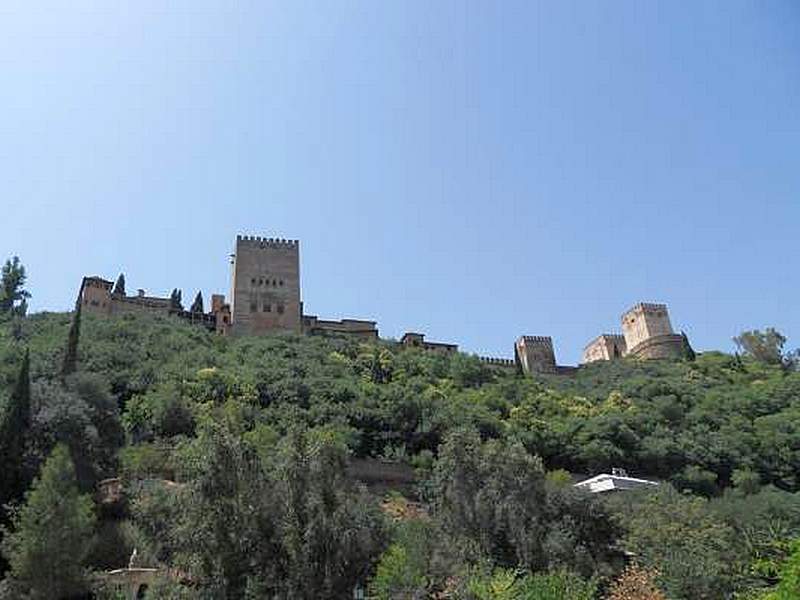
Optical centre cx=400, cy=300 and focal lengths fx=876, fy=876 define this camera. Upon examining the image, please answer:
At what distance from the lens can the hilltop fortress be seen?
236ft

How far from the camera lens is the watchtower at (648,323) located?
89.9 m

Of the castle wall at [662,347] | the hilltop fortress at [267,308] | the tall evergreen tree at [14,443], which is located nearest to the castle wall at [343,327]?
the hilltop fortress at [267,308]

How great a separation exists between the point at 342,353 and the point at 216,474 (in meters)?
42.8

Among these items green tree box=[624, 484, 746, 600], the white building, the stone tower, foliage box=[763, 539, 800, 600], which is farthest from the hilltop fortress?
foliage box=[763, 539, 800, 600]

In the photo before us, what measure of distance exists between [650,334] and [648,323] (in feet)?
4.28

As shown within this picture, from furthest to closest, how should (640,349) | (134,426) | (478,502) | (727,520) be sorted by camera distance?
(640,349), (134,426), (727,520), (478,502)

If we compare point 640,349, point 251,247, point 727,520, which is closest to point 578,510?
point 727,520

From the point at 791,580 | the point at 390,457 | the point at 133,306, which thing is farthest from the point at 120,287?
the point at 791,580

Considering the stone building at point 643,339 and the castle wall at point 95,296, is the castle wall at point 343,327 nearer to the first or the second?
the castle wall at point 95,296

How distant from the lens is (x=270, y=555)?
2167 centimetres

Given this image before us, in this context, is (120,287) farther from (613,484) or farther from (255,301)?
(613,484)

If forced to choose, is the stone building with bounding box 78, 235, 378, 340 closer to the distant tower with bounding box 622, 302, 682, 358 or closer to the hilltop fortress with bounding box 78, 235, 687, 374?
the hilltop fortress with bounding box 78, 235, 687, 374

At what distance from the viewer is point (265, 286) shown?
7588cm

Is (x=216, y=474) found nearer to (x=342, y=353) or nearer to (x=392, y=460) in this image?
(x=392, y=460)
